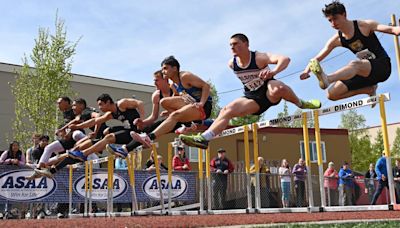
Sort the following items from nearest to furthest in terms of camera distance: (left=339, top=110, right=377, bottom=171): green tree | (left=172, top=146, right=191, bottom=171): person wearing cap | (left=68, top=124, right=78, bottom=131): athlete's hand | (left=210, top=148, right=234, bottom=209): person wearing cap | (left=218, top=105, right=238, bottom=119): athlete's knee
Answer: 1. (left=218, top=105, right=238, bottom=119): athlete's knee
2. (left=68, top=124, right=78, bottom=131): athlete's hand
3. (left=210, top=148, right=234, bottom=209): person wearing cap
4. (left=172, top=146, right=191, bottom=171): person wearing cap
5. (left=339, top=110, right=377, bottom=171): green tree

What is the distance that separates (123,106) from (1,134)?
1622cm

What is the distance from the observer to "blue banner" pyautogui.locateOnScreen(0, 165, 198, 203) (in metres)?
12.0

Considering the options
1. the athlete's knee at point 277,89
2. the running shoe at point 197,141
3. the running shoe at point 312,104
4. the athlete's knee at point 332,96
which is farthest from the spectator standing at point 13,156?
the athlete's knee at point 332,96

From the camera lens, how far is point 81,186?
42.5 feet

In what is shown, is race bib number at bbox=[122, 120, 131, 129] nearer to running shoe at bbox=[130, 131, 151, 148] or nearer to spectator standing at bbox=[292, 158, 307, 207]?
running shoe at bbox=[130, 131, 151, 148]

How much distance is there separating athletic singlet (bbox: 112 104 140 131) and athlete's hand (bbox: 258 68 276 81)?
3529 mm

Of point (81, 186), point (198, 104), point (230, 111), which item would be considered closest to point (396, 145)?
point (81, 186)

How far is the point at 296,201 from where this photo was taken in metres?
12.6

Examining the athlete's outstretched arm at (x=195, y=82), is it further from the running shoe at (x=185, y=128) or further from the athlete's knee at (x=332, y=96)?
the athlete's knee at (x=332, y=96)

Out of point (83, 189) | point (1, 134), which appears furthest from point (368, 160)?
point (83, 189)

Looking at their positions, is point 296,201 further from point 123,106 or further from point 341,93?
point 341,93

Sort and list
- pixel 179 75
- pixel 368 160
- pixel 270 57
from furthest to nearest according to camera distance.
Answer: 1. pixel 368 160
2. pixel 179 75
3. pixel 270 57

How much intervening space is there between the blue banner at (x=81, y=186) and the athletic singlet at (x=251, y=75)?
6267 mm

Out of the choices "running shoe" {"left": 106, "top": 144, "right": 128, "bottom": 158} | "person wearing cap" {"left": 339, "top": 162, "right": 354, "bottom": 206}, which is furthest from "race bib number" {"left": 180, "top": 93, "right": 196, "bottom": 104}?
"person wearing cap" {"left": 339, "top": 162, "right": 354, "bottom": 206}
